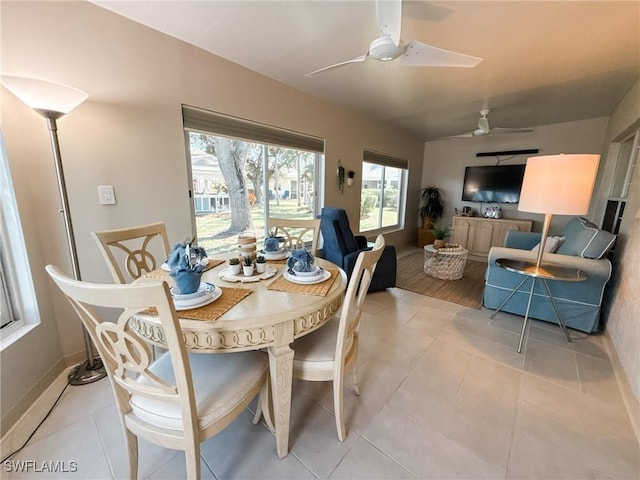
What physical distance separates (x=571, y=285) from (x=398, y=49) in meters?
2.44

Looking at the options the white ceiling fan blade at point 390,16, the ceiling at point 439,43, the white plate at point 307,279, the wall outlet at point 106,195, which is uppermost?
the ceiling at point 439,43

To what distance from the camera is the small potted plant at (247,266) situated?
1456 millimetres

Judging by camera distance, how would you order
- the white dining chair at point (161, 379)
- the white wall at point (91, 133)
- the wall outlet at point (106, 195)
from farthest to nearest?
1. the wall outlet at point (106, 195)
2. the white wall at point (91, 133)
3. the white dining chair at point (161, 379)

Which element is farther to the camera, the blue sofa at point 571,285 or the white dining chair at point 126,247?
the blue sofa at point 571,285

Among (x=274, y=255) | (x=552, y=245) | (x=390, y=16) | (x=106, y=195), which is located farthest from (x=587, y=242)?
(x=106, y=195)

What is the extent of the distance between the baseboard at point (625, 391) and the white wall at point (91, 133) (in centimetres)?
326

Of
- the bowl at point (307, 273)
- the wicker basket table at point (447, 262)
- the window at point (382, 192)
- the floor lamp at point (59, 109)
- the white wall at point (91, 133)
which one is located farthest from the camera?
the window at point (382, 192)

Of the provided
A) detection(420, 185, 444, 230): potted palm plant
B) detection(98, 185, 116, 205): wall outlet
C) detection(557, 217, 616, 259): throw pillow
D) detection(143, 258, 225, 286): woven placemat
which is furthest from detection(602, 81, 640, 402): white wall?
detection(98, 185, 116, 205): wall outlet

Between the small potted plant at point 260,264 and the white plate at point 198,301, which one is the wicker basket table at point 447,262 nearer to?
the small potted plant at point 260,264

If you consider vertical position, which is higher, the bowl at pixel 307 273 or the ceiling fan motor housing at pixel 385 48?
the ceiling fan motor housing at pixel 385 48

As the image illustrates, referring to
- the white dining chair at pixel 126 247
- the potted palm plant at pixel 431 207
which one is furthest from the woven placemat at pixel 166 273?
the potted palm plant at pixel 431 207

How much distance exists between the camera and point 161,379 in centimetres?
92

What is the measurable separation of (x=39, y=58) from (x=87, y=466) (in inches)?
88.7

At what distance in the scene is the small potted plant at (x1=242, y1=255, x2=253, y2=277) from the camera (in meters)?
1.46
